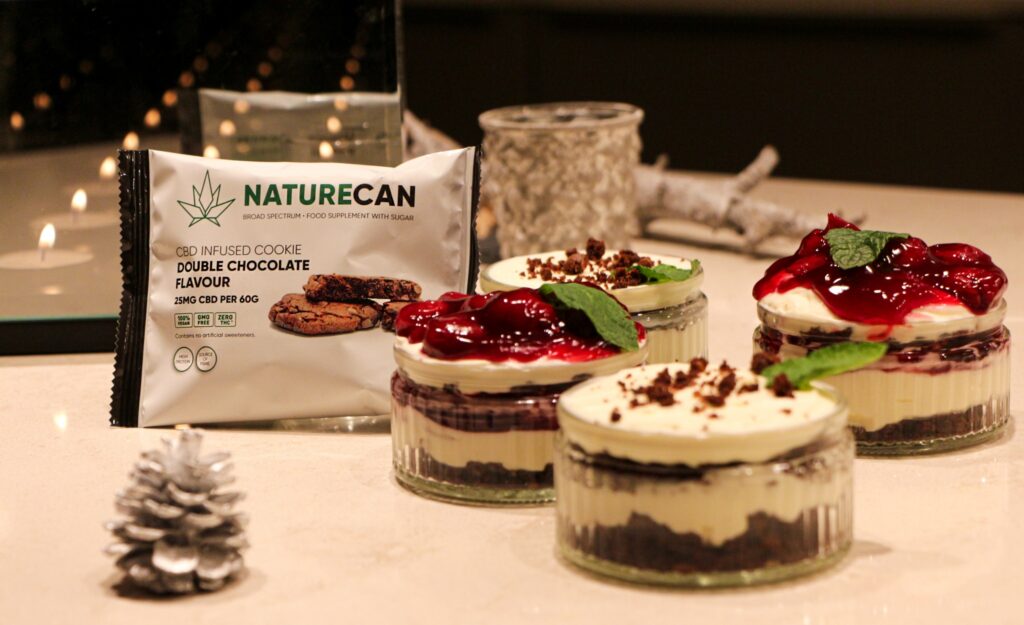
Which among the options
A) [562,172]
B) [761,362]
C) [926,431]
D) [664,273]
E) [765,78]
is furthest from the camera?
[765,78]

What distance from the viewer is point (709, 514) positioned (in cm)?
103

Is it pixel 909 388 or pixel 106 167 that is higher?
pixel 106 167

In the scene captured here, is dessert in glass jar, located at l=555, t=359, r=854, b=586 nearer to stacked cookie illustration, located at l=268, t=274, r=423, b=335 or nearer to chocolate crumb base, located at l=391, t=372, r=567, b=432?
chocolate crumb base, located at l=391, t=372, r=567, b=432

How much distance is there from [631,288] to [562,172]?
0.65 metres

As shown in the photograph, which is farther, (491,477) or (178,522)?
(491,477)

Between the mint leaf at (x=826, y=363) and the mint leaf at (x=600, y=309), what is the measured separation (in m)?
0.15

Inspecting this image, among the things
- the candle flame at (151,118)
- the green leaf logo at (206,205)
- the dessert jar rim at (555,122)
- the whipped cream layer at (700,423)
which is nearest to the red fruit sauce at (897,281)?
the whipped cream layer at (700,423)

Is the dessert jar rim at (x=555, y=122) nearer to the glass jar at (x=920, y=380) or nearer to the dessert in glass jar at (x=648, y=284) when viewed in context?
the dessert in glass jar at (x=648, y=284)

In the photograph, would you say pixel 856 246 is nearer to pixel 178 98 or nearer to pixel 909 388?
pixel 909 388

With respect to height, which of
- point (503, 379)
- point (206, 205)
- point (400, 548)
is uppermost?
point (206, 205)

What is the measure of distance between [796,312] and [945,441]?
0.17m

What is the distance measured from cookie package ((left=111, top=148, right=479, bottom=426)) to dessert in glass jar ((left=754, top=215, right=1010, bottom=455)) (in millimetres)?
364

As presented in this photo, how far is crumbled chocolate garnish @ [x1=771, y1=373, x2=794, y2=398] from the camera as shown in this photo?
1093 millimetres

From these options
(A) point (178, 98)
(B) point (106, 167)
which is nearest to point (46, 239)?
(B) point (106, 167)
